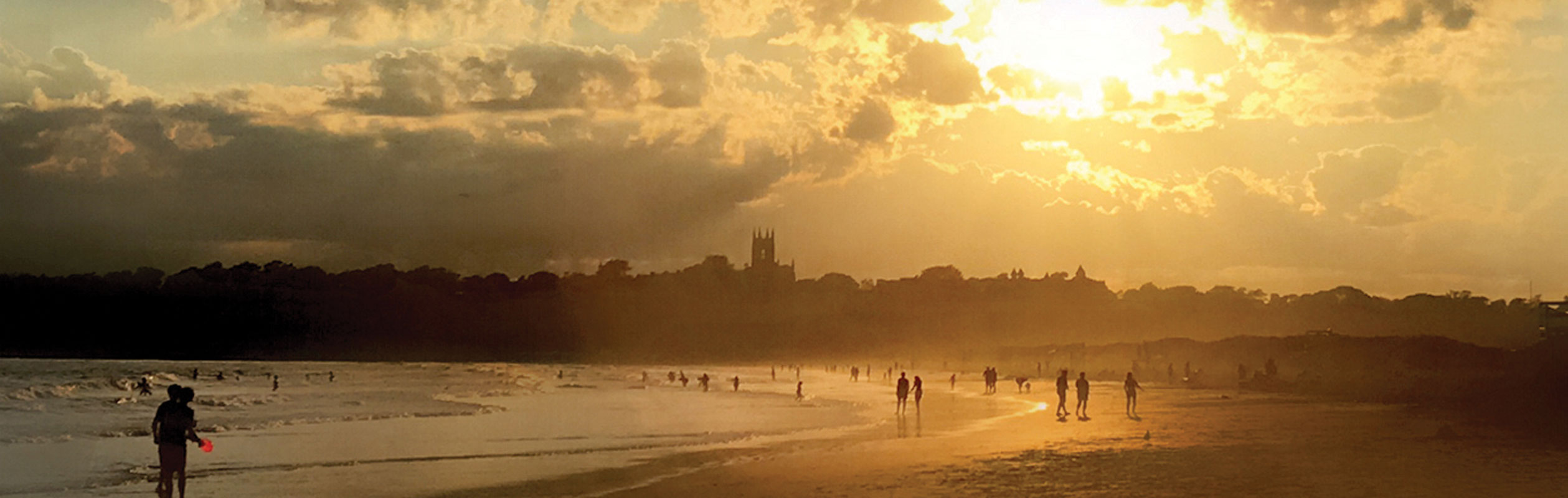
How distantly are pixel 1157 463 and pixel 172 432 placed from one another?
700 inches

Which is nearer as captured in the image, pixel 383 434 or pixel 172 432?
pixel 172 432

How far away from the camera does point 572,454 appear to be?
103ft

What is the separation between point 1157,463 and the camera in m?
25.8

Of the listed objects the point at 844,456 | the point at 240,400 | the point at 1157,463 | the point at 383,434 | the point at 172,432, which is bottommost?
the point at 240,400

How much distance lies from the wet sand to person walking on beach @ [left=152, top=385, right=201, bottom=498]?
633 cm

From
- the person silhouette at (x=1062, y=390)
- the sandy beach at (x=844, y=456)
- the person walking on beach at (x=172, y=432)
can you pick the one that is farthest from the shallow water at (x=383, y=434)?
the person silhouette at (x=1062, y=390)

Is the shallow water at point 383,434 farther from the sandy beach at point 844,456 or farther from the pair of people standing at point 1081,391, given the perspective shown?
the pair of people standing at point 1081,391

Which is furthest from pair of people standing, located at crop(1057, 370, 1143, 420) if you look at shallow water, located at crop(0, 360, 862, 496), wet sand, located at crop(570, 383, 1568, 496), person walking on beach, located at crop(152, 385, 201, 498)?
person walking on beach, located at crop(152, 385, 201, 498)

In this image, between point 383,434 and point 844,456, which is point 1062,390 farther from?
point 383,434

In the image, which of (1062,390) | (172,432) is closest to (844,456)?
(172,432)

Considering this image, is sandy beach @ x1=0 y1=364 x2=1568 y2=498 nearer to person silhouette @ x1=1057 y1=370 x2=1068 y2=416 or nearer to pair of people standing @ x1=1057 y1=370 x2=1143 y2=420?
pair of people standing @ x1=1057 y1=370 x2=1143 y2=420

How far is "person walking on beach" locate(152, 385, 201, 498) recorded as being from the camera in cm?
1856

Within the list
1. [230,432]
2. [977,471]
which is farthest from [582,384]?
[977,471]

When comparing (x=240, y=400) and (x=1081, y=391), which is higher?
(x=1081, y=391)
